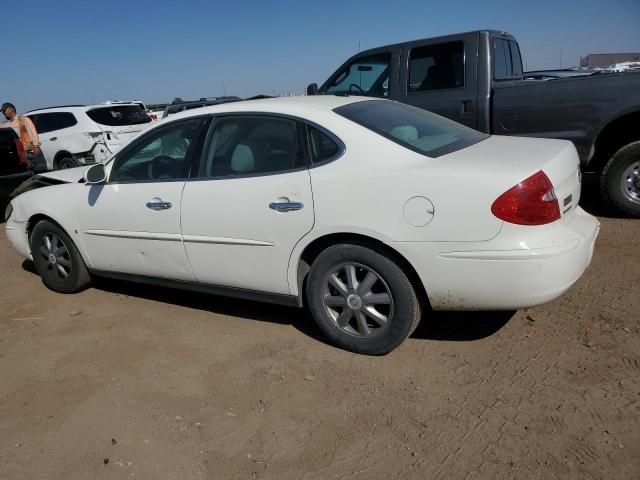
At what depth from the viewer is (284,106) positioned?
3.62 m

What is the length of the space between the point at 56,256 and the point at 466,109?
4.40 meters

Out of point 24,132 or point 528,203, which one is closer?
point 528,203

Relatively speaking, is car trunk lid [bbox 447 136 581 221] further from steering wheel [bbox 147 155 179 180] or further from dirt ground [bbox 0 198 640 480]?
steering wheel [bbox 147 155 179 180]

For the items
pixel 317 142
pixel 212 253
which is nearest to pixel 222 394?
pixel 212 253

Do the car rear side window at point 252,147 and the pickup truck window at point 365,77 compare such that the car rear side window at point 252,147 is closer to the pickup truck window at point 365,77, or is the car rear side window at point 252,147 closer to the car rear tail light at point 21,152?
the pickup truck window at point 365,77

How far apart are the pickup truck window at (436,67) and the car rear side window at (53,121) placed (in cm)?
777

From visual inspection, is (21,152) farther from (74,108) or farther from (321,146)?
(321,146)

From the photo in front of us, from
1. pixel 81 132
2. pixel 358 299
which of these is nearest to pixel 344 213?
pixel 358 299

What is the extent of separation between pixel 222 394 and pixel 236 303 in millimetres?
1331

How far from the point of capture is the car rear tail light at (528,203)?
283cm

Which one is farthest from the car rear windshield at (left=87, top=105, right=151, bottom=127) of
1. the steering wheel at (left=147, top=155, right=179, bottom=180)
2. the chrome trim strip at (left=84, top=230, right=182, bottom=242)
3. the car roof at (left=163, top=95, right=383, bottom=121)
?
the car roof at (left=163, top=95, right=383, bottom=121)

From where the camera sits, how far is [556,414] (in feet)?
8.93

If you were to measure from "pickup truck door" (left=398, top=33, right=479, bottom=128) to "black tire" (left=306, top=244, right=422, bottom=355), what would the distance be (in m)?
3.48

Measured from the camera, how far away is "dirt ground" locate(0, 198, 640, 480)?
255 centimetres
